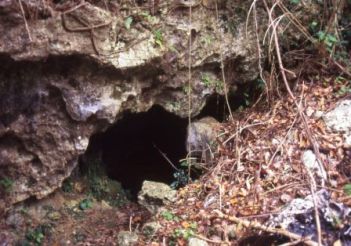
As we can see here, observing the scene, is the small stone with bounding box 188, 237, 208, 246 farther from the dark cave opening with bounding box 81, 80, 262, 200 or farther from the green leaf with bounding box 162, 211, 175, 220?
the dark cave opening with bounding box 81, 80, 262, 200

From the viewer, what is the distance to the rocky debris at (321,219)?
139 inches

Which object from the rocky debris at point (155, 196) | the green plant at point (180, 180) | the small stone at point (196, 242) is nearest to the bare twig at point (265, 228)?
the small stone at point (196, 242)

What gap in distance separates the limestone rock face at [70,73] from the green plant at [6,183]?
0.01 metres

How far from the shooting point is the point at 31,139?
13.4ft

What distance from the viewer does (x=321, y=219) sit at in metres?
3.60

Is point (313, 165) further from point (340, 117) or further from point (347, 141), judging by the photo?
point (340, 117)

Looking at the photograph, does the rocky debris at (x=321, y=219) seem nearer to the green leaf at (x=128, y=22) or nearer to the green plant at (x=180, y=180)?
the green plant at (x=180, y=180)

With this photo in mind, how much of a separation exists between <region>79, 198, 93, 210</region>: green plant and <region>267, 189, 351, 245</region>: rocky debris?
6.60 feet

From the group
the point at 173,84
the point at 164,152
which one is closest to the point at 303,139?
the point at 173,84

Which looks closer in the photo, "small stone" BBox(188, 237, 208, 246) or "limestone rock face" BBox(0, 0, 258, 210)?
"limestone rock face" BBox(0, 0, 258, 210)

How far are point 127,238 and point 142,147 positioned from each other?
2.30 m

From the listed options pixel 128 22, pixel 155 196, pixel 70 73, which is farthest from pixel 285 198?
pixel 70 73

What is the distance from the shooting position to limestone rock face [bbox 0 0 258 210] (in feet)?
11.9

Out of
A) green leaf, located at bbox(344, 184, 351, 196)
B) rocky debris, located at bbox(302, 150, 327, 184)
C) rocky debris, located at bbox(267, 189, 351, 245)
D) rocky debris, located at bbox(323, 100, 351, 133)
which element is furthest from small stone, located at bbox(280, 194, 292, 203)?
rocky debris, located at bbox(323, 100, 351, 133)
